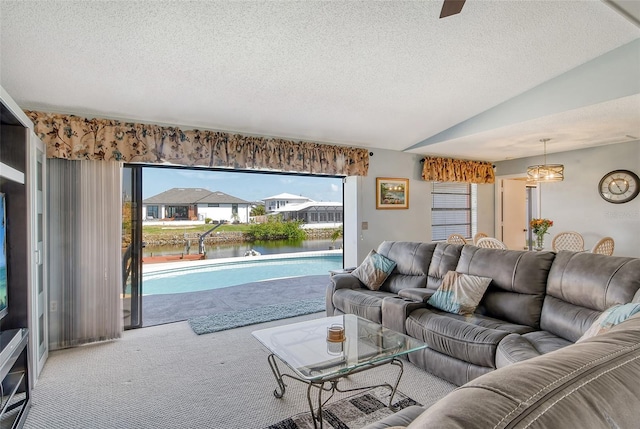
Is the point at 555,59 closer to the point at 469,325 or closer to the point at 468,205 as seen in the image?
the point at 469,325

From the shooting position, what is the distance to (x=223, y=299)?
508 centimetres

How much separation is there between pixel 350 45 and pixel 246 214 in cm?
395

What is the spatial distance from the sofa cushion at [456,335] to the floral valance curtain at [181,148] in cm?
255

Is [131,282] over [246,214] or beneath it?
beneath

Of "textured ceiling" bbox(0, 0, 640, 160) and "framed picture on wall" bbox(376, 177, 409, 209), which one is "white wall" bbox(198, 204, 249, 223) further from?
"framed picture on wall" bbox(376, 177, 409, 209)

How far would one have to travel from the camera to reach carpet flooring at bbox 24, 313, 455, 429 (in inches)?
84.4

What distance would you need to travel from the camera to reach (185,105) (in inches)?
136

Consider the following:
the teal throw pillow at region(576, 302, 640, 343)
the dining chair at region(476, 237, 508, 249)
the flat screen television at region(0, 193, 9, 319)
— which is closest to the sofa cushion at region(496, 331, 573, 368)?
the teal throw pillow at region(576, 302, 640, 343)

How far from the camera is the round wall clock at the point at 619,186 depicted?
189 inches

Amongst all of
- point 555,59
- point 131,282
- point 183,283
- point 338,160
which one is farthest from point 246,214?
point 555,59

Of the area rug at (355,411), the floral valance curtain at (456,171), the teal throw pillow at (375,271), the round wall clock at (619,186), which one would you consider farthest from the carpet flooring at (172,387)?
Result: the round wall clock at (619,186)

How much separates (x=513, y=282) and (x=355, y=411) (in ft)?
5.33

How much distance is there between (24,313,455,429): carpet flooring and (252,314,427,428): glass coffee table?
0.66 feet

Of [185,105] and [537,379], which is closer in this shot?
[537,379]
